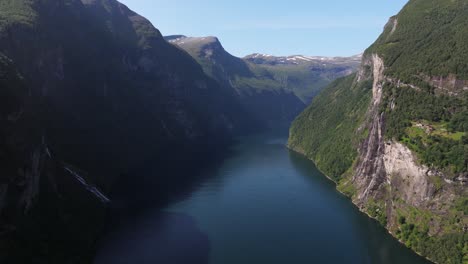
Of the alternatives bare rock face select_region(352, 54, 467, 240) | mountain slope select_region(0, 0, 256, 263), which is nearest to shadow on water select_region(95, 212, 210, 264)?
mountain slope select_region(0, 0, 256, 263)

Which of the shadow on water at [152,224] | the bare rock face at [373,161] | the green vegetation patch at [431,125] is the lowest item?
the shadow on water at [152,224]

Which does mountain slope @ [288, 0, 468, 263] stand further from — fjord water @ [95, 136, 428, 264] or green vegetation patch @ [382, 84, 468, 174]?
fjord water @ [95, 136, 428, 264]

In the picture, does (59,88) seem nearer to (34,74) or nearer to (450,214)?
(34,74)

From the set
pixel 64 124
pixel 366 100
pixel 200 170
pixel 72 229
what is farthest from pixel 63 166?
pixel 366 100

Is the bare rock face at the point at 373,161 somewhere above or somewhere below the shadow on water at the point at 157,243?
above

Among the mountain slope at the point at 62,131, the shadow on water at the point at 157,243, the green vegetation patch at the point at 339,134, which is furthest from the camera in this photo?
the green vegetation patch at the point at 339,134

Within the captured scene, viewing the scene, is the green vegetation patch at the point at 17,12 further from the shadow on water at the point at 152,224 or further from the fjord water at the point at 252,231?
the fjord water at the point at 252,231

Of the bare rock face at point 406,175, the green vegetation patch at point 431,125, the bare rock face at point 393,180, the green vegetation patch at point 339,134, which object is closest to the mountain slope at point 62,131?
the green vegetation patch at point 339,134
